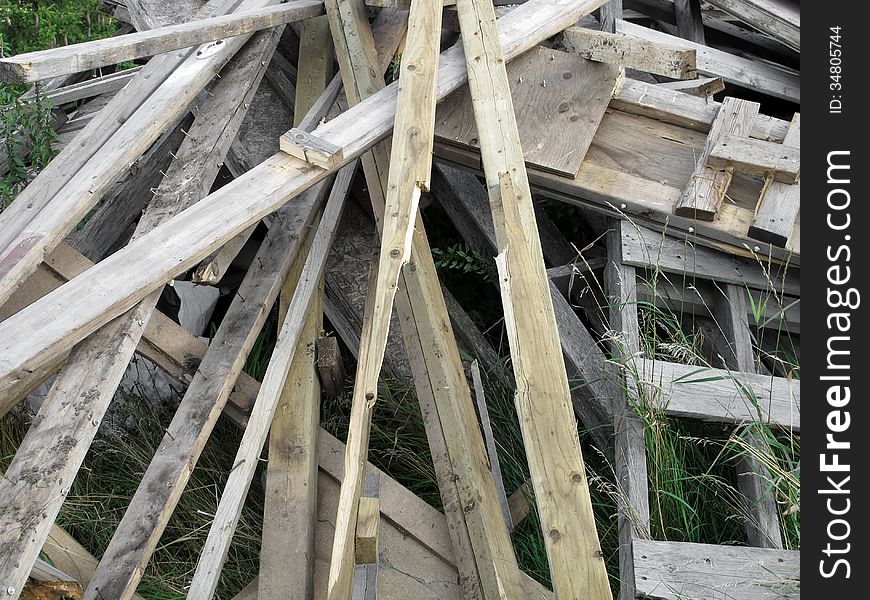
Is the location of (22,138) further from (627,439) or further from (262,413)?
(627,439)

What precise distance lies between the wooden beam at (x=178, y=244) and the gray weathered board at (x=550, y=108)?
204 mm

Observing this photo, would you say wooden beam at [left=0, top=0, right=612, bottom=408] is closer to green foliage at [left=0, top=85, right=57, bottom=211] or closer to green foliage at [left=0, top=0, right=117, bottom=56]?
green foliage at [left=0, top=85, right=57, bottom=211]

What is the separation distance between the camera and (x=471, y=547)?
2.82 m

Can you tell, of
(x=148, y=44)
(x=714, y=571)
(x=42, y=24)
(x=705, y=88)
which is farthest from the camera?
(x=42, y=24)

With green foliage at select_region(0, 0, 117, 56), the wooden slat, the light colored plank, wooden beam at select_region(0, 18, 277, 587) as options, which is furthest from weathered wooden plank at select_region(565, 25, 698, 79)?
green foliage at select_region(0, 0, 117, 56)

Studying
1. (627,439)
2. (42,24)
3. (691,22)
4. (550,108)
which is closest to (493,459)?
(627,439)

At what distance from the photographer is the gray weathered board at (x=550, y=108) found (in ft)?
11.1

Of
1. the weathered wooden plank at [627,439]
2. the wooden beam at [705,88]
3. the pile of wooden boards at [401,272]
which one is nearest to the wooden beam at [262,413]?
the pile of wooden boards at [401,272]

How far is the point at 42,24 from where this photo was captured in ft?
15.1

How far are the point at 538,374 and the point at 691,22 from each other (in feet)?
10.2

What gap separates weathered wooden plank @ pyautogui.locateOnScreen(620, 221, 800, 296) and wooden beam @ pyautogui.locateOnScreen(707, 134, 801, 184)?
347 millimetres
